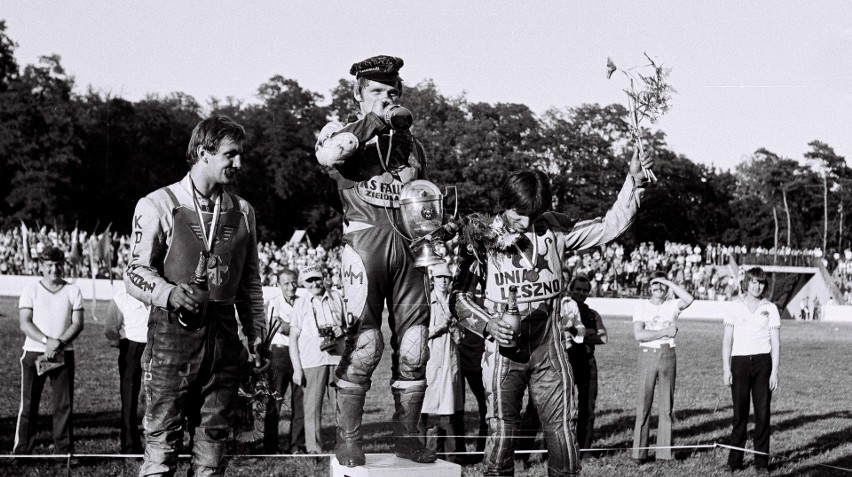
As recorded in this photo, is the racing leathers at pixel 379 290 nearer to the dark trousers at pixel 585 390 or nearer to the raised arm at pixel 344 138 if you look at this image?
the raised arm at pixel 344 138

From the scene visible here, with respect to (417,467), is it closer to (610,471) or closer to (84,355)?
(610,471)

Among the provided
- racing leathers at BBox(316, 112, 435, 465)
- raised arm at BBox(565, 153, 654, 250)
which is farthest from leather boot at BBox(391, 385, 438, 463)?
raised arm at BBox(565, 153, 654, 250)

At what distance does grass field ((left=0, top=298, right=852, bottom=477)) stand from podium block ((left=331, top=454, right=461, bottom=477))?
10.5ft

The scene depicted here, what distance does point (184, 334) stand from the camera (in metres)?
4.71

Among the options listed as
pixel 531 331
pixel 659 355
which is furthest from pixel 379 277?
pixel 659 355

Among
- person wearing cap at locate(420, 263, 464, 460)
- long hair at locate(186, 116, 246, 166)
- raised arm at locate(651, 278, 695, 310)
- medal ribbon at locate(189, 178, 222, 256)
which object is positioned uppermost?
long hair at locate(186, 116, 246, 166)

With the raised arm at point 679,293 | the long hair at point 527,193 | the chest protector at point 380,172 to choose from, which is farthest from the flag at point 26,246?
the long hair at point 527,193

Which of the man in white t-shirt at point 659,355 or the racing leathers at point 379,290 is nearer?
the racing leathers at point 379,290

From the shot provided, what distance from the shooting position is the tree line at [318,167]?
15.8 metres

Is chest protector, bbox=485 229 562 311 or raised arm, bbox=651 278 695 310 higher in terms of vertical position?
chest protector, bbox=485 229 562 311

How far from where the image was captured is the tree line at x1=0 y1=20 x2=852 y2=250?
52.0 ft

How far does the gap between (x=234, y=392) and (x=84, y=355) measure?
1488 centimetres

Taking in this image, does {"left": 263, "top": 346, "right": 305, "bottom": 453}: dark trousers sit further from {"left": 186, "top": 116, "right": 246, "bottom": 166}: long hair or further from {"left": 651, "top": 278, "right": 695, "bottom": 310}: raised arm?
{"left": 186, "top": 116, "right": 246, "bottom": 166}: long hair

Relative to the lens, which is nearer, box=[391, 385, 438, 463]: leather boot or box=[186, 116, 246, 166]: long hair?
box=[186, 116, 246, 166]: long hair
